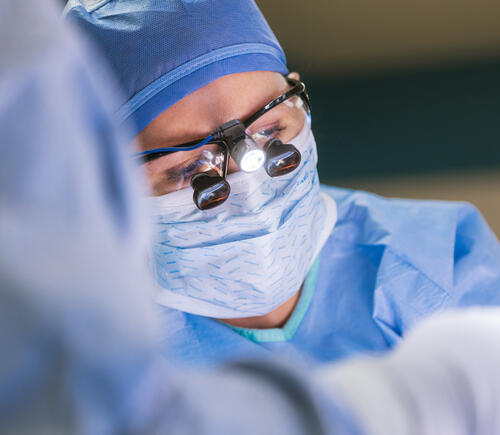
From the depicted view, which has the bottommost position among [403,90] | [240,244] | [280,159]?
[403,90]

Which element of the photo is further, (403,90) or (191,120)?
(403,90)

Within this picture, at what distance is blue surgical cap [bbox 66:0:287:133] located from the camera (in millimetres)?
1100

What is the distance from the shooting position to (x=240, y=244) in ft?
3.70

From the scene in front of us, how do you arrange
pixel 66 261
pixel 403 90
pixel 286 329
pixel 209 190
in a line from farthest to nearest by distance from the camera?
pixel 403 90, pixel 286 329, pixel 209 190, pixel 66 261

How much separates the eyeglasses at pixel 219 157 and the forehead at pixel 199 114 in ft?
0.09

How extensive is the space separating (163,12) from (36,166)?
3.21 feet

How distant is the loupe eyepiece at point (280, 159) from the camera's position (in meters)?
1.10

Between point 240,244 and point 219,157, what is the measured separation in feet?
0.71

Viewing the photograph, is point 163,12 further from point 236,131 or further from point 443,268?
point 443,268

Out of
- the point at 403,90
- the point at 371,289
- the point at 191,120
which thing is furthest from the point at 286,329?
the point at 403,90

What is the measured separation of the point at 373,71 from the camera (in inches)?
142

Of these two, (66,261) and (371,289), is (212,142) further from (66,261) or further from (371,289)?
(66,261)

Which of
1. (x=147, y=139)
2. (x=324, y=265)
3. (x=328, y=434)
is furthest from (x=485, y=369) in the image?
(x=324, y=265)

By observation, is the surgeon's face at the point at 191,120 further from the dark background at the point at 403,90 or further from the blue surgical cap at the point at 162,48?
the dark background at the point at 403,90
